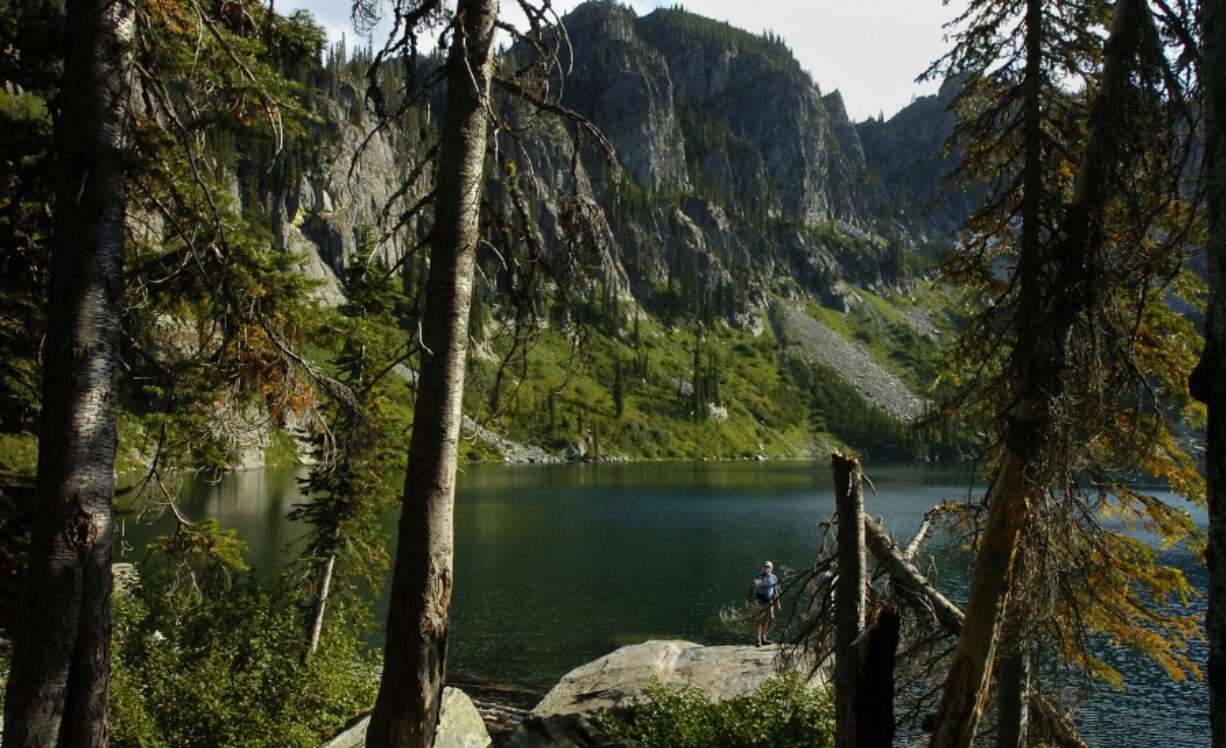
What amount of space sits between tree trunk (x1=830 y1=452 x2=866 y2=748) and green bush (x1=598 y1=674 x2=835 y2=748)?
3.14m

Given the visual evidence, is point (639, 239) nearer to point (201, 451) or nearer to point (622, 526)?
point (201, 451)

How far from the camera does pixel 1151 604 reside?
28.7 metres

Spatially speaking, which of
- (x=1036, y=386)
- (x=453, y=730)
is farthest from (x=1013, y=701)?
(x=453, y=730)

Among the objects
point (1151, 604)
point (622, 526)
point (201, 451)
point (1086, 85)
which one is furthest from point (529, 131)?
point (622, 526)

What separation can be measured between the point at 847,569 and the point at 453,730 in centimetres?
727

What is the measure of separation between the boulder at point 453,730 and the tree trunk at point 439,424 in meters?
5.94

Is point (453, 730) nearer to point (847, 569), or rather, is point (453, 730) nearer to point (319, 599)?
point (319, 599)

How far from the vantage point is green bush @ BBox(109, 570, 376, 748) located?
942cm

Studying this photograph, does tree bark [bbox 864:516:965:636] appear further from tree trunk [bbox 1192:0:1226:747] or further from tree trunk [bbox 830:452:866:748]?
tree trunk [bbox 1192:0:1226:747]

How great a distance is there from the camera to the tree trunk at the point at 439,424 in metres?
4.90

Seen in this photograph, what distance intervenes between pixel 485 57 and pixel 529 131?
93 cm

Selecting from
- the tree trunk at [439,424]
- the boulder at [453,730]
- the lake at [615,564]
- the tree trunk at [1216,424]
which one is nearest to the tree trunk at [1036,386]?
the lake at [615,564]

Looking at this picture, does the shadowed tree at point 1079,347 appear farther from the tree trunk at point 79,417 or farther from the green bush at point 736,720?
the tree trunk at point 79,417

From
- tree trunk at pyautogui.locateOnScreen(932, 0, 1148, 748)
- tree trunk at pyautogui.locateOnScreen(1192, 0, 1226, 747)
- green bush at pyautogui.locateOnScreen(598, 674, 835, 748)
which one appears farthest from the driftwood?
tree trunk at pyautogui.locateOnScreen(1192, 0, 1226, 747)
